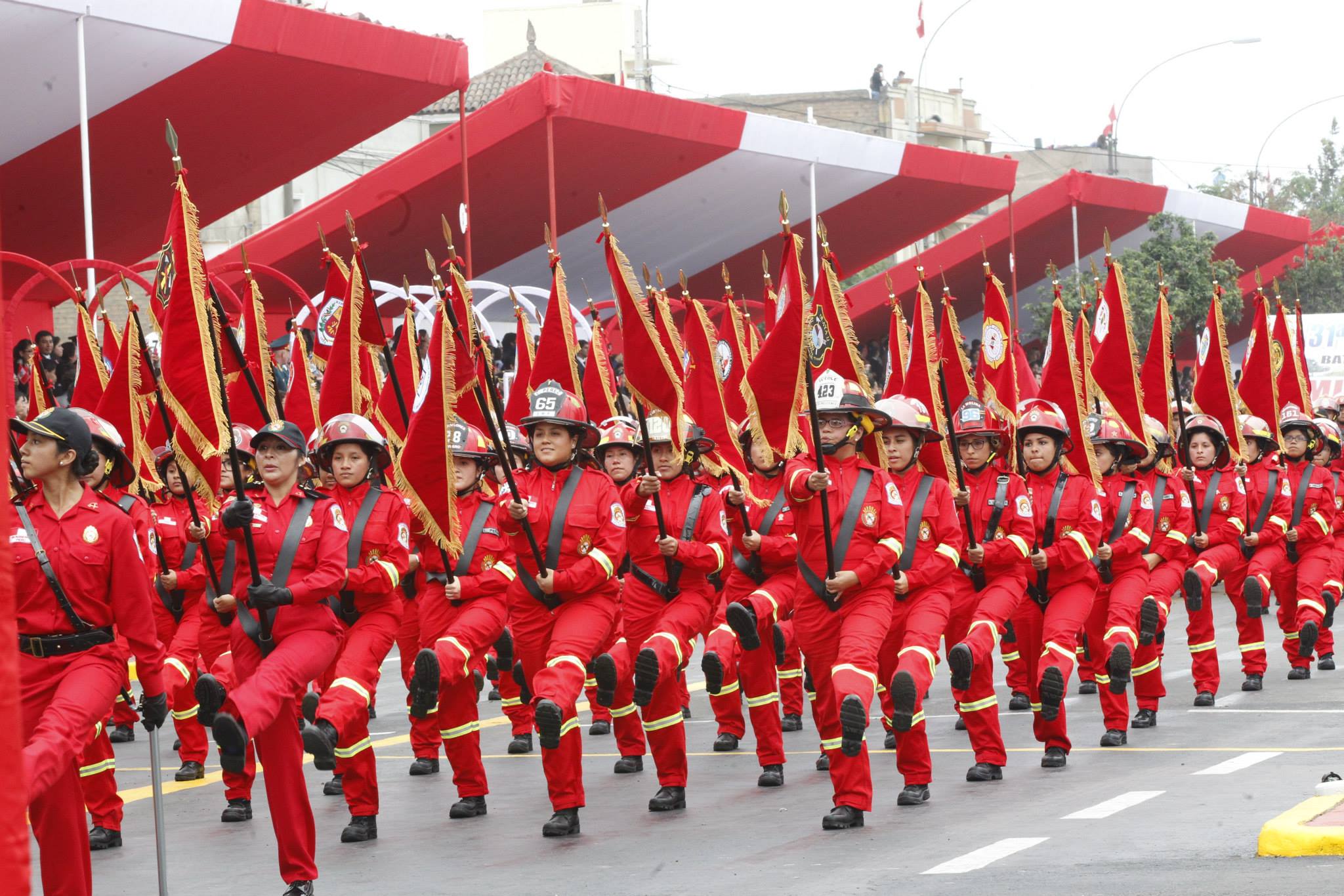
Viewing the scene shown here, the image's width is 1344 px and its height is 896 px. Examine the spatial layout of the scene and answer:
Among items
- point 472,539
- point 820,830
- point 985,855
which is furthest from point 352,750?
point 985,855

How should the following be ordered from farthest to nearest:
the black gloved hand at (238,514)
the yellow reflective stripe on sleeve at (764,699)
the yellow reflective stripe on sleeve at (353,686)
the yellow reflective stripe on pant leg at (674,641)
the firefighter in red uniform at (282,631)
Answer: the yellow reflective stripe on sleeve at (764,699) → the yellow reflective stripe on pant leg at (674,641) → the yellow reflective stripe on sleeve at (353,686) → the black gloved hand at (238,514) → the firefighter in red uniform at (282,631)

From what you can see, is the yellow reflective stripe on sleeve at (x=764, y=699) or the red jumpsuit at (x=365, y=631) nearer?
the red jumpsuit at (x=365, y=631)

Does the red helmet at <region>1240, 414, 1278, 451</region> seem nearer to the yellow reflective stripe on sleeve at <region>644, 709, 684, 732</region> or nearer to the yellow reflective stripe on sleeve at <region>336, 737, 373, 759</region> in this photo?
the yellow reflective stripe on sleeve at <region>644, 709, 684, 732</region>

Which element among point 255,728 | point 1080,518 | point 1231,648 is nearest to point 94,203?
point 1231,648

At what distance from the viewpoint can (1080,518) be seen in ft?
34.1

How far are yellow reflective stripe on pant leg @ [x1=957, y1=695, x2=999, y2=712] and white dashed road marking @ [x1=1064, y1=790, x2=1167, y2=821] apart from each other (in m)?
0.85

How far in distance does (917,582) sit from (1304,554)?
6.35m

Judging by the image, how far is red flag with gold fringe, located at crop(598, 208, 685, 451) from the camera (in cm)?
1006

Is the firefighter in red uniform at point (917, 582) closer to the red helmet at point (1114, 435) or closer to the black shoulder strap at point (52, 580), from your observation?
the red helmet at point (1114, 435)

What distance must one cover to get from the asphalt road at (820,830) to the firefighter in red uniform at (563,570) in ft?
1.43

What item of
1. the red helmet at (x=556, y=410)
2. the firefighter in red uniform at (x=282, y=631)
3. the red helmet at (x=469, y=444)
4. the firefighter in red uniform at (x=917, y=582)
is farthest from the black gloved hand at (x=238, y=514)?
the red helmet at (x=469, y=444)

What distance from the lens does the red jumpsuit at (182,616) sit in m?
10.7

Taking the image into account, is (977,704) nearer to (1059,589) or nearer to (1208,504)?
(1059,589)

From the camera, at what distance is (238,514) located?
7.38 meters
